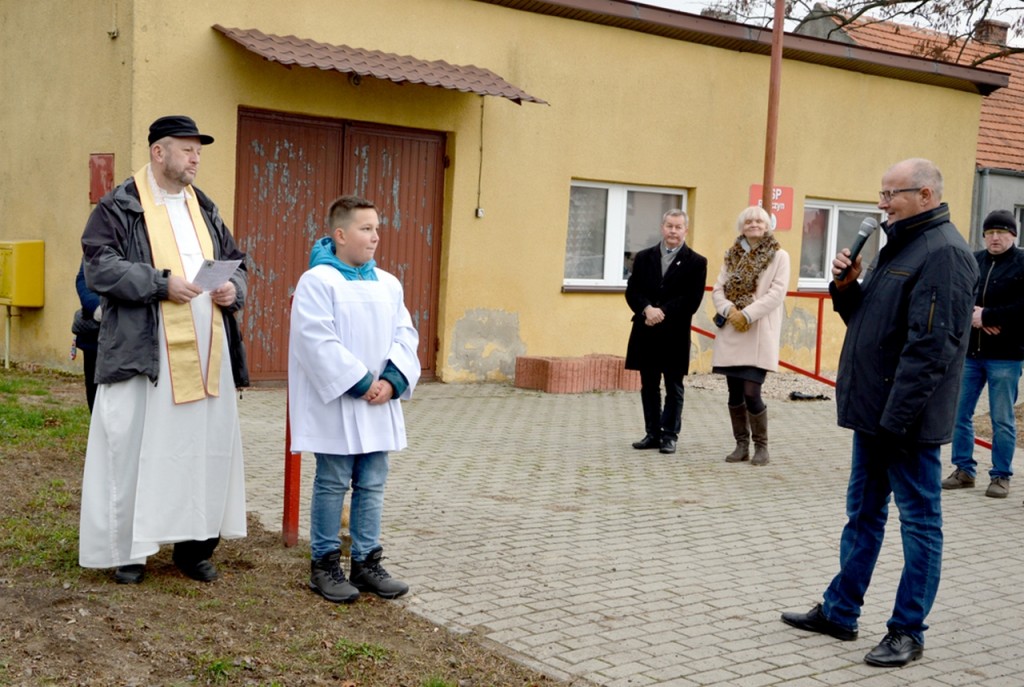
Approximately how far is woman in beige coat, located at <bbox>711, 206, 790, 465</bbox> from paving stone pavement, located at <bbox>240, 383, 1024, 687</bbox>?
20.8 inches

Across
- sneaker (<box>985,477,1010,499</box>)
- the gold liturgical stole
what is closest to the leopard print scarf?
sneaker (<box>985,477,1010,499</box>)

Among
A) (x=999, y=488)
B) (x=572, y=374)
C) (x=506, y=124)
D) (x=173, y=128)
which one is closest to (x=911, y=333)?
(x=173, y=128)

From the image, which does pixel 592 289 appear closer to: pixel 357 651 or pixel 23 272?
pixel 23 272

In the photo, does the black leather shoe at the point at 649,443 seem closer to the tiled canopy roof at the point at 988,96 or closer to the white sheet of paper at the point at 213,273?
the white sheet of paper at the point at 213,273

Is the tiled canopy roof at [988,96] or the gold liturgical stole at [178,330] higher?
the tiled canopy roof at [988,96]

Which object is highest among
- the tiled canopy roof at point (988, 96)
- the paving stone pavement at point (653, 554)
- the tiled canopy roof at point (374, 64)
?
the tiled canopy roof at point (988, 96)

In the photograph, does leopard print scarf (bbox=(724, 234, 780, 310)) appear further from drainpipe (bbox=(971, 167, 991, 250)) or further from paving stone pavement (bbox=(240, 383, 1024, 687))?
drainpipe (bbox=(971, 167, 991, 250))

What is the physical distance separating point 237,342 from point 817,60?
41.0ft

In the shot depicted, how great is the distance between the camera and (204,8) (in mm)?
11492

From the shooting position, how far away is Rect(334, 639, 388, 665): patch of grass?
4738 mm

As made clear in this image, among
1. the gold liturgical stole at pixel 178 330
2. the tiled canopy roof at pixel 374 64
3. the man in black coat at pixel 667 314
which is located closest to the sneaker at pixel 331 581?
the gold liturgical stole at pixel 178 330

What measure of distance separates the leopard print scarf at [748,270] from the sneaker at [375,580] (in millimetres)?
4571

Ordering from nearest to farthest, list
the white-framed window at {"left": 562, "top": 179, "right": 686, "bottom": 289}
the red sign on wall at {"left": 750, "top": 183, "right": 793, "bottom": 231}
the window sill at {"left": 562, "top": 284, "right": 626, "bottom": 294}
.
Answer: the window sill at {"left": 562, "top": 284, "right": 626, "bottom": 294}
the white-framed window at {"left": 562, "top": 179, "right": 686, "bottom": 289}
the red sign on wall at {"left": 750, "top": 183, "right": 793, "bottom": 231}

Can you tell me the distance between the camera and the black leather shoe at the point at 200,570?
5707 millimetres
